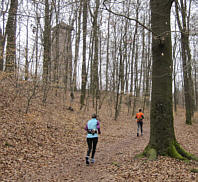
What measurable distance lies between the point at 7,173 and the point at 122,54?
1445cm

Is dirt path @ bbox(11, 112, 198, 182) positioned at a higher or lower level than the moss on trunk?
lower

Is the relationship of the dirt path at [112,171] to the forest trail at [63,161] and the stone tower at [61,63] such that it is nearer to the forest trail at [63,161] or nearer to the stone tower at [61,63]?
the forest trail at [63,161]

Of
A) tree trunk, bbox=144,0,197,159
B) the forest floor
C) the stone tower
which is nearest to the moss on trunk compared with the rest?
tree trunk, bbox=144,0,197,159

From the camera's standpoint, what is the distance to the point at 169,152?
5.95 meters

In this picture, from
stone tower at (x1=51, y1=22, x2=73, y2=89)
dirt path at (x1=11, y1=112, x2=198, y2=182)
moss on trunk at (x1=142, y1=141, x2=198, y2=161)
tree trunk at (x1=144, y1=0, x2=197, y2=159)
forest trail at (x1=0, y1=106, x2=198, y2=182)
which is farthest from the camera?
stone tower at (x1=51, y1=22, x2=73, y2=89)

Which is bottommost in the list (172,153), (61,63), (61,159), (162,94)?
(61,159)

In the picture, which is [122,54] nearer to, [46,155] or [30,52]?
[30,52]

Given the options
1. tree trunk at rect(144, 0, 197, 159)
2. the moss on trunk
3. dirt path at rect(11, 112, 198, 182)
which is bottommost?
dirt path at rect(11, 112, 198, 182)

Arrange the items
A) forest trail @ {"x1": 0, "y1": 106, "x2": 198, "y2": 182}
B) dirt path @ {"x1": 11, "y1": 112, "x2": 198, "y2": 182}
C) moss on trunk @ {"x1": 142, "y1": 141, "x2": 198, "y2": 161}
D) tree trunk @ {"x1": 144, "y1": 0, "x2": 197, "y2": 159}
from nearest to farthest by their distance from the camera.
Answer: dirt path @ {"x1": 11, "y1": 112, "x2": 198, "y2": 182} < forest trail @ {"x1": 0, "y1": 106, "x2": 198, "y2": 182} < moss on trunk @ {"x1": 142, "y1": 141, "x2": 198, "y2": 161} < tree trunk @ {"x1": 144, "y1": 0, "x2": 197, "y2": 159}

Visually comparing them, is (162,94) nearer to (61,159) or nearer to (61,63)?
(61,159)

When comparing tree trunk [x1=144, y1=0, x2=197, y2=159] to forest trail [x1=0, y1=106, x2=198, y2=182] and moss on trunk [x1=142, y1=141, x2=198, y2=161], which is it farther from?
forest trail [x1=0, y1=106, x2=198, y2=182]

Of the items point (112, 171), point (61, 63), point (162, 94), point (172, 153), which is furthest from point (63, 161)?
point (61, 63)

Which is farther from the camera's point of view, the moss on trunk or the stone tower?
the stone tower

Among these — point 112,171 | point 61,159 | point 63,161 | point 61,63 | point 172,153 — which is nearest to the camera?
point 112,171
